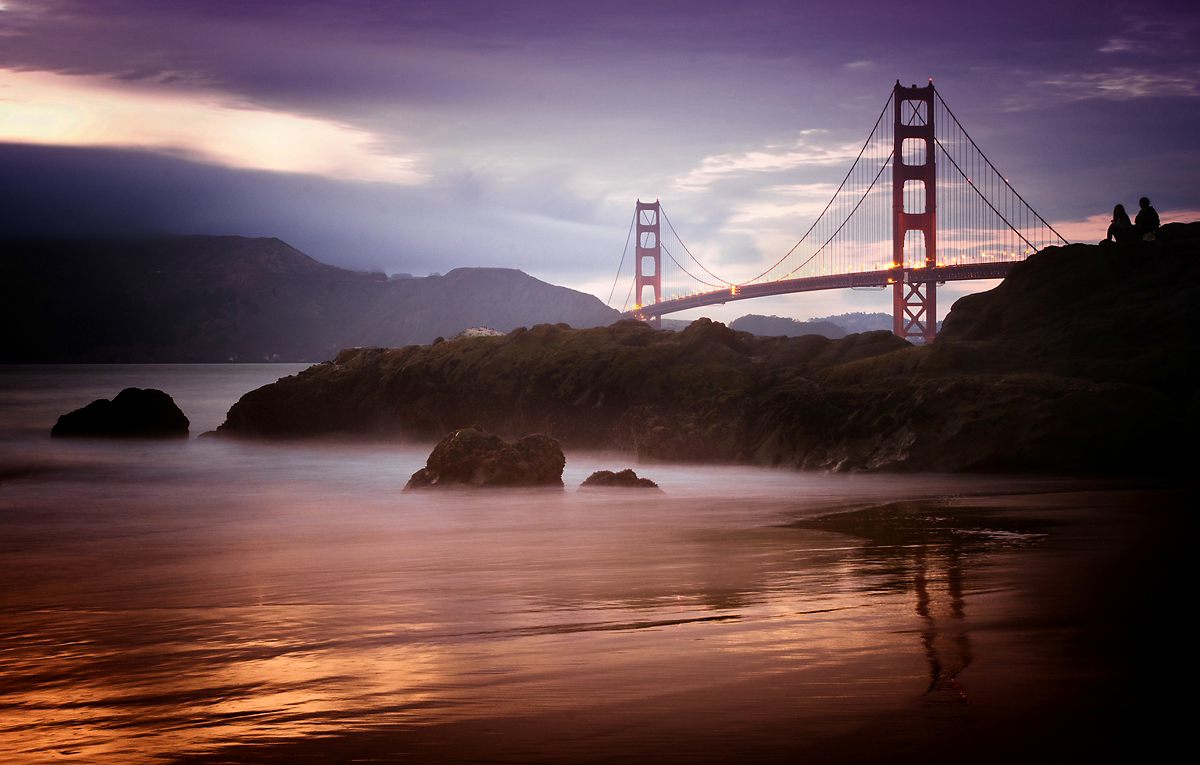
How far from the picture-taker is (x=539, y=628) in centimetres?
478

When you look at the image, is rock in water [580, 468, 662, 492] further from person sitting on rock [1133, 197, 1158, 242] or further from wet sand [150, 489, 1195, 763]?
person sitting on rock [1133, 197, 1158, 242]

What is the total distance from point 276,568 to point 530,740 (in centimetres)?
468

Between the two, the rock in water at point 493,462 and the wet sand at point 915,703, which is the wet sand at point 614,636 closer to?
the wet sand at point 915,703

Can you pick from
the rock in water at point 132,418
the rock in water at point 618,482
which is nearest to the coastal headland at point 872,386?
the rock in water at point 618,482

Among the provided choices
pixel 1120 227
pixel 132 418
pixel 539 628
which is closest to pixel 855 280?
pixel 1120 227

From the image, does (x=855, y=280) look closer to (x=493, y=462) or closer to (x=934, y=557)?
(x=493, y=462)

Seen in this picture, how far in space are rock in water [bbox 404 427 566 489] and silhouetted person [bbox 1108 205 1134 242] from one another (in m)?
10.9

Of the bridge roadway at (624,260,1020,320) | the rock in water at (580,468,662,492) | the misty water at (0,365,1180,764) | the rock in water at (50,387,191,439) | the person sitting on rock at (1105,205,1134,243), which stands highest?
the bridge roadway at (624,260,1020,320)

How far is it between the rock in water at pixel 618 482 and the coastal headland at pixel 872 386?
262 centimetres

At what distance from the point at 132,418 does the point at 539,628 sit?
1997cm

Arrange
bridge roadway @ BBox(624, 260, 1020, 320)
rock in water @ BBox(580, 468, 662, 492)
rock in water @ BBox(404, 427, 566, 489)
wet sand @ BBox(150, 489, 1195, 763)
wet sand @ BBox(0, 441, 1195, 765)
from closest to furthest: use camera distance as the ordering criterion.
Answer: wet sand @ BBox(150, 489, 1195, 763) < wet sand @ BBox(0, 441, 1195, 765) < rock in water @ BBox(580, 468, 662, 492) < rock in water @ BBox(404, 427, 566, 489) < bridge roadway @ BBox(624, 260, 1020, 320)

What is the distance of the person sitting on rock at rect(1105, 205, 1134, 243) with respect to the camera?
627 inches

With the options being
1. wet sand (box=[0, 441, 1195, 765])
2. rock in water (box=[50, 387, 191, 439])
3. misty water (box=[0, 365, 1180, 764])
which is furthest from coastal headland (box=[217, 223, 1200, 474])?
rock in water (box=[50, 387, 191, 439])

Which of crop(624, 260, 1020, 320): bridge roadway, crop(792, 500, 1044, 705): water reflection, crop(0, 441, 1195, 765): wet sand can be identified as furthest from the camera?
crop(624, 260, 1020, 320): bridge roadway
